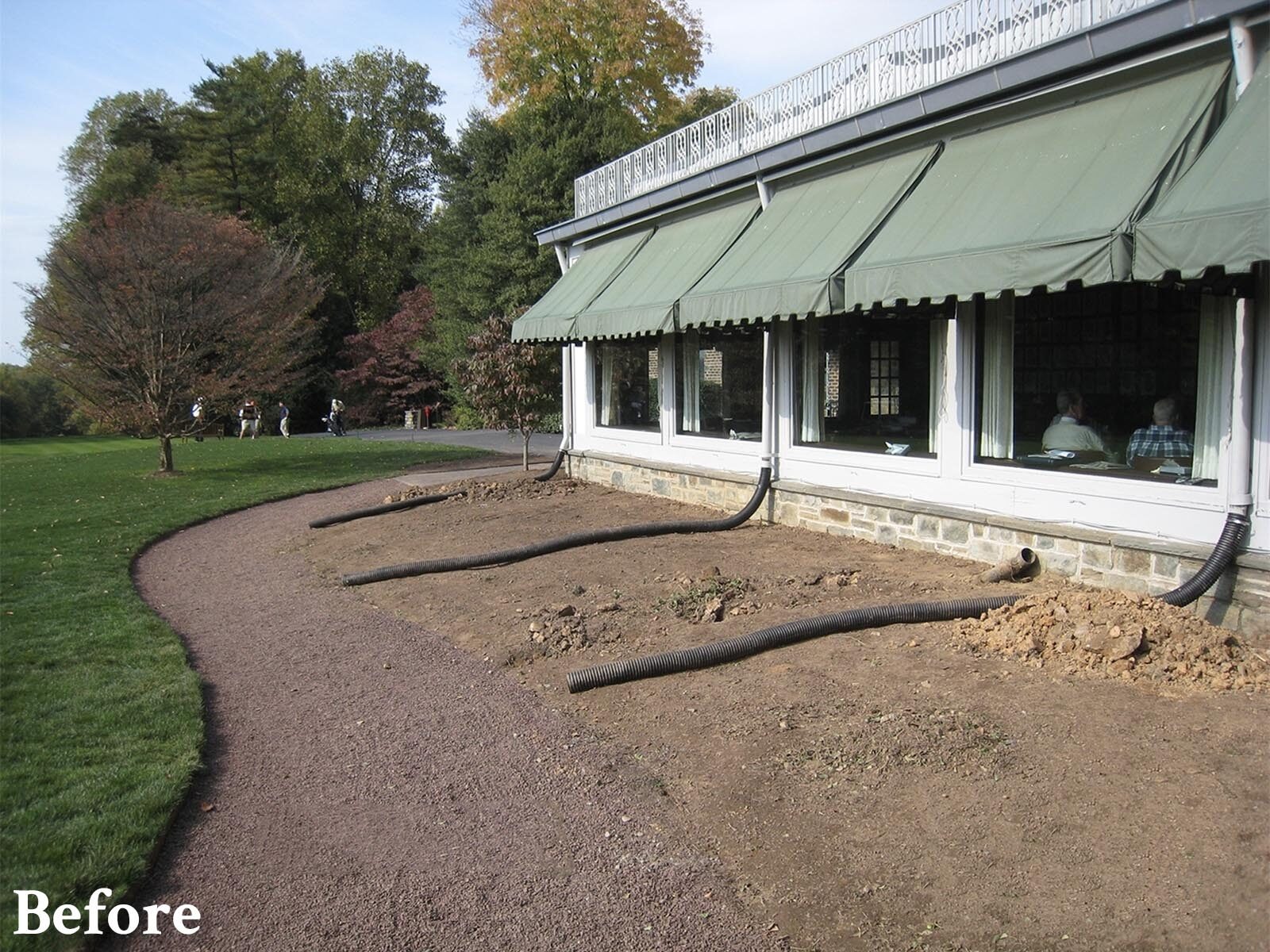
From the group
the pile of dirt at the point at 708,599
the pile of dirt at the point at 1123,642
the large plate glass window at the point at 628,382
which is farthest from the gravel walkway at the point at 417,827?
the large plate glass window at the point at 628,382

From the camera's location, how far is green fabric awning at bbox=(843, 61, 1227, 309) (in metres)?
6.37

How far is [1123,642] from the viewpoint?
5391 mm

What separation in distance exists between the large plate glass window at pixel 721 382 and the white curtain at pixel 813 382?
713 mm

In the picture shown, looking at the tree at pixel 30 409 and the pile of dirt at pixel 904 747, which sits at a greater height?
the tree at pixel 30 409

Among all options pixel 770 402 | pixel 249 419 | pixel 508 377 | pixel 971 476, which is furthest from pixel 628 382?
pixel 249 419

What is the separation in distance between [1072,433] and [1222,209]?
2.64m

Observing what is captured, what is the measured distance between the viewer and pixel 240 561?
11.6m

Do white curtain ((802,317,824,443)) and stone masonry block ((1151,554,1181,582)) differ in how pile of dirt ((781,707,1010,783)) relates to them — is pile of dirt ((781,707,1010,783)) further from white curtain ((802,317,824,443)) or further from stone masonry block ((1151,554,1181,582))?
white curtain ((802,317,824,443))

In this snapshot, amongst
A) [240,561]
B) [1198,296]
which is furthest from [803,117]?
[240,561]

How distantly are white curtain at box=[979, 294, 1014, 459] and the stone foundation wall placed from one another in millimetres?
666

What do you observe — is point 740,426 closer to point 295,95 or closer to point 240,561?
point 240,561

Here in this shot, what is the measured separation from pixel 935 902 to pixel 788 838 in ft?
2.25

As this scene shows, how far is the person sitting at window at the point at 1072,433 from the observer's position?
769 cm

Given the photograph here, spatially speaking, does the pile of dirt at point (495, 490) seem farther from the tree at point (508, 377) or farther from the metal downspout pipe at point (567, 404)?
the tree at point (508, 377)
